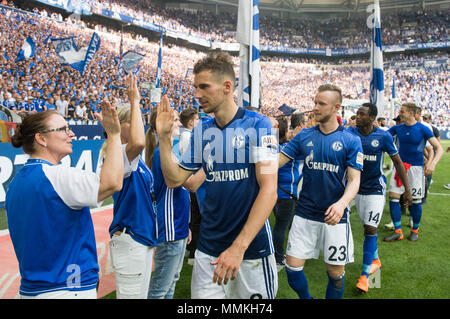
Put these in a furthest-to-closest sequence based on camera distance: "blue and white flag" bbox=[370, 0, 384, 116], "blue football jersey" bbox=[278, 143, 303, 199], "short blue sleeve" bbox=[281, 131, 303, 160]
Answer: "blue and white flag" bbox=[370, 0, 384, 116], "blue football jersey" bbox=[278, 143, 303, 199], "short blue sleeve" bbox=[281, 131, 303, 160]

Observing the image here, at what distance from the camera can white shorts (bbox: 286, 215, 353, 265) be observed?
3393 mm

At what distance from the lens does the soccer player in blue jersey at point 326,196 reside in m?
3.41

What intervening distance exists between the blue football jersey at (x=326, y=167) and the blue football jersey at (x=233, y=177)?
1.30 meters

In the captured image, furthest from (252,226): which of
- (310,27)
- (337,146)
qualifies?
(310,27)

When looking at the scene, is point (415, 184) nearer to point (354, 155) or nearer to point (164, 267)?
point (354, 155)

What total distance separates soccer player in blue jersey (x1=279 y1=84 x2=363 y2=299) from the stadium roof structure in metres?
52.3

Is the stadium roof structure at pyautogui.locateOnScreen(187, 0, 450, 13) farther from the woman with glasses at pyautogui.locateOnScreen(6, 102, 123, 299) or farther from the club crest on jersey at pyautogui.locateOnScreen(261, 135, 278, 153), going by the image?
the woman with glasses at pyautogui.locateOnScreen(6, 102, 123, 299)

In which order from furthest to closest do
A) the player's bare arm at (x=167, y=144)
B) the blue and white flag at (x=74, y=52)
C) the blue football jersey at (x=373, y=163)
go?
the blue and white flag at (x=74, y=52)
the blue football jersey at (x=373, y=163)
the player's bare arm at (x=167, y=144)

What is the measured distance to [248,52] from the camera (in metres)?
5.06

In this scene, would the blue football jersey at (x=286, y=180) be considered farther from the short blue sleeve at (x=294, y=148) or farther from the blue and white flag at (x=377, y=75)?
the blue and white flag at (x=377, y=75)

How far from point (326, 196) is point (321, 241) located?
18.2 inches

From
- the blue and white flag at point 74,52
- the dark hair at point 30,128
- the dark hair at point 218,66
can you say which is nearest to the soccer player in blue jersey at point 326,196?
the dark hair at point 218,66

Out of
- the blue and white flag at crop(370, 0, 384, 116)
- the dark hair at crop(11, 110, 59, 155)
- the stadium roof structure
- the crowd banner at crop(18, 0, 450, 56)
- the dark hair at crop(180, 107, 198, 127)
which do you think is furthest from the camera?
the stadium roof structure

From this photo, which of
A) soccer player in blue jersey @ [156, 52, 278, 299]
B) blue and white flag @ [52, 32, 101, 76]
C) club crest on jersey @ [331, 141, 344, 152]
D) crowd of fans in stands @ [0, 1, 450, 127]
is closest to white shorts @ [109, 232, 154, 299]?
soccer player in blue jersey @ [156, 52, 278, 299]
